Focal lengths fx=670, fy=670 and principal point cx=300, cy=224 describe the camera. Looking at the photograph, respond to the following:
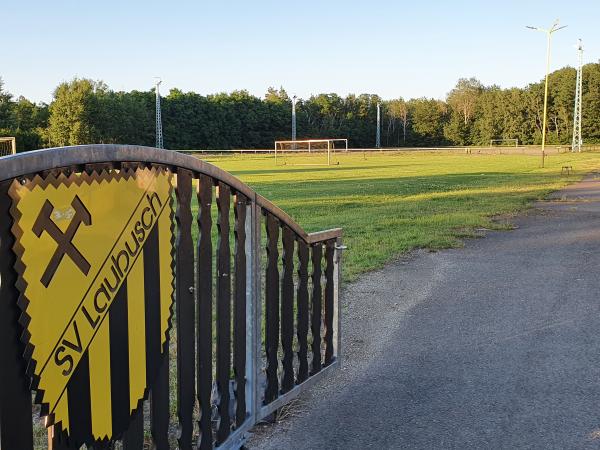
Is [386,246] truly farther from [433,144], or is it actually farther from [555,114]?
[433,144]

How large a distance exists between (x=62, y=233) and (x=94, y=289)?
27 centimetres

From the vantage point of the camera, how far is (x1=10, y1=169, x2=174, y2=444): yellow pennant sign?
1996 millimetres

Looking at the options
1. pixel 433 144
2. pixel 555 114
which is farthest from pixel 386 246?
pixel 433 144

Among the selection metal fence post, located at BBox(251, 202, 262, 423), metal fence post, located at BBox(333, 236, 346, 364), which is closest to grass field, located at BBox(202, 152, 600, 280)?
metal fence post, located at BBox(333, 236, 346, 364)

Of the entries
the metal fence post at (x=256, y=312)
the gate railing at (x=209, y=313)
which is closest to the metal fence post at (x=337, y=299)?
the gate railing at (x=209, y=313)

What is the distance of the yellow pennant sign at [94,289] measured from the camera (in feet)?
6.55

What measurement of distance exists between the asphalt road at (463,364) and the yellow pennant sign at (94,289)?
1.42 m

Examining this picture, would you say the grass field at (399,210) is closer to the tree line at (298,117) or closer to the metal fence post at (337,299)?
the metal fence post at (337,299)

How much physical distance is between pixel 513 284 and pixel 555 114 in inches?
4104

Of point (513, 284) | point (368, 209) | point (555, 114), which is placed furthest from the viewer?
point (555, 114)

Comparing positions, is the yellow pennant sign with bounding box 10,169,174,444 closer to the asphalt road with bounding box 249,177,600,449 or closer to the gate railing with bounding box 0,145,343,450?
the gate railing with bounding box 0,145,343,450

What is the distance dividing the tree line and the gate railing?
67531 mm

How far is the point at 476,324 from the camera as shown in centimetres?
611

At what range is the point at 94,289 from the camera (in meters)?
2.27
